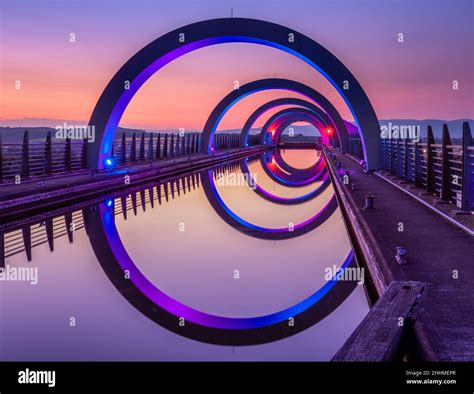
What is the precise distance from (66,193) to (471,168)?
27.3 feet

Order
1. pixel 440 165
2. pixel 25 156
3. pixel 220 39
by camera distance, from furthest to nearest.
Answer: pixel 220 39, pixel 25 156, pixel 440 165

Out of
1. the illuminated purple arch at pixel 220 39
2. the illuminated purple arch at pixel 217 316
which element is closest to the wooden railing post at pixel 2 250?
the illuminated purple arch at pixel 217 316

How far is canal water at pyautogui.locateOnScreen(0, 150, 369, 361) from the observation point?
416 cm

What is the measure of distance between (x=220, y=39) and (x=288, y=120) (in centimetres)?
5003

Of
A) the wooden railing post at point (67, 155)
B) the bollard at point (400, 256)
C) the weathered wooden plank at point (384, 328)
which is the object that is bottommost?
the weathered wooden plank at point (384, 328)

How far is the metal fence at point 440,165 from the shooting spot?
25.1 ft

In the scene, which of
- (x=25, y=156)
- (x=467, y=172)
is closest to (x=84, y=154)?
(x=25, y=156)

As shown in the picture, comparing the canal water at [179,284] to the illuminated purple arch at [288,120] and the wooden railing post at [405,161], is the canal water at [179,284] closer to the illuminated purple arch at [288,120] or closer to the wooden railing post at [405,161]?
the wooden railing post at [405,161]

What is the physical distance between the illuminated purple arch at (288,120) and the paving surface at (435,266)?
43472 millimetres

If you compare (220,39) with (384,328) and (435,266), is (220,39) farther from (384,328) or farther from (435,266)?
(384,328)

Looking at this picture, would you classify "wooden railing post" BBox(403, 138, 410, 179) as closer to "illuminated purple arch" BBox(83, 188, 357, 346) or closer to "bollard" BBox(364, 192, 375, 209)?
"bollard" BBox(364, 192, 375, 209)

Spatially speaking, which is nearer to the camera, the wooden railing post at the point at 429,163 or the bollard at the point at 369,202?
the bollard at the point at 369,202

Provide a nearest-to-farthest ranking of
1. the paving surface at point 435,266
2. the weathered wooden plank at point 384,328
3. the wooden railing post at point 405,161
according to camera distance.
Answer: the weathered wooden plank at point 384,328 → the paving surface at point 435,266 → the wooden railing post at point 405,161

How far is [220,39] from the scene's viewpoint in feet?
59.9
